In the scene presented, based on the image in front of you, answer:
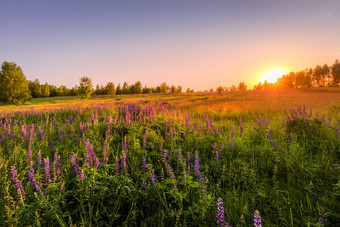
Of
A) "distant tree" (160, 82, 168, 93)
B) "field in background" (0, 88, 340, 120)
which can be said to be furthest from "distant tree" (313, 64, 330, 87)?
"distant tree" (160, 82, 168, 93)

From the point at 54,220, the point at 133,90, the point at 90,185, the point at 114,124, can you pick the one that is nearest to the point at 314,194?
the point at 90,185

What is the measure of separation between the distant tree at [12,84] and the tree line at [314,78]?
2806 inches

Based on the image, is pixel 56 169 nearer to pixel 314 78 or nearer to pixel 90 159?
pixel 90 159

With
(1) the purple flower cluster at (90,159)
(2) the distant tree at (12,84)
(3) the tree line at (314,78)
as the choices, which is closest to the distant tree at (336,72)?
(3) the tree line at (314,78)

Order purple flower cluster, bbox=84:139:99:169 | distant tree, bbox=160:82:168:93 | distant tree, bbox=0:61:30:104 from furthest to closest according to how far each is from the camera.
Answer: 1. distant tree, bbox=160:82:168:93
2. distant tree, bbox=0:61:30:104
3. purple flower cluster, bbox=84:139:99:169

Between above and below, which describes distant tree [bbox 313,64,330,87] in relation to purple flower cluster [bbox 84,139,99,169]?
above

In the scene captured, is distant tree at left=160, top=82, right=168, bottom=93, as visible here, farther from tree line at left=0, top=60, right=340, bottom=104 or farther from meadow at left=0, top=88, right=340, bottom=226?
meadow at left=0, top=88, right=340, bottom=226

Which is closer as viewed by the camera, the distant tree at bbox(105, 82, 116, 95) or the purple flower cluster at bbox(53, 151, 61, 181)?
the purple flower cluster at bbox(53, 151, 61, 181)

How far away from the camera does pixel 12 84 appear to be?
3509 cm

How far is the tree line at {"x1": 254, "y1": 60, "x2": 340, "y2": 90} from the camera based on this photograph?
57.2m

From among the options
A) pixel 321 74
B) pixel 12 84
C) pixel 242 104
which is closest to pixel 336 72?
pixel 321 74

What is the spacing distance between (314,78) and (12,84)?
100 m

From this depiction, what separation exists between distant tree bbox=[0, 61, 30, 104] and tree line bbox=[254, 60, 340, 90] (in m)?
71.3

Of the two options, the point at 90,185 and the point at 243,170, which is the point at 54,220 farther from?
the point at 243,170
